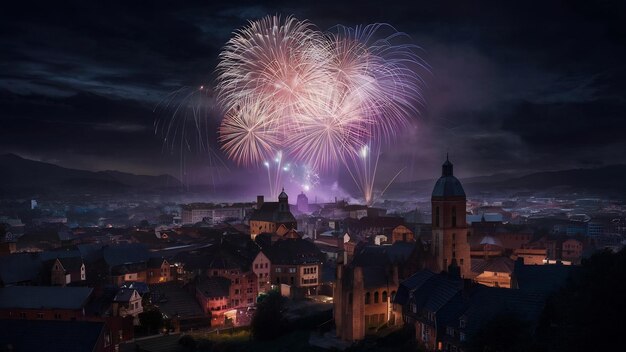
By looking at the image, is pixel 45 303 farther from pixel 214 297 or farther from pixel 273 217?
pixel 273 217

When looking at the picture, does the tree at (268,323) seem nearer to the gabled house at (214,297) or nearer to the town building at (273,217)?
the gabled house at (214,297)

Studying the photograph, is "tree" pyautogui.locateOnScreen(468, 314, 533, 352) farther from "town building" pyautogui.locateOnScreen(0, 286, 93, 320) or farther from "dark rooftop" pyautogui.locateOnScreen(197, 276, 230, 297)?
"town building" pyautogui.locateOnScreen(0, 286, 93, 320)

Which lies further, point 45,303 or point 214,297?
point 214,297

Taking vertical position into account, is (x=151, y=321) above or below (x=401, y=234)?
below

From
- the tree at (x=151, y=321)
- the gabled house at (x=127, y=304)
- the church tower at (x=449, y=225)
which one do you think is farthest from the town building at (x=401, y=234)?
the gabled house at (x=127, y=304)

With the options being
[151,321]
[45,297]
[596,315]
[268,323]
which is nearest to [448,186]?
[268,323]

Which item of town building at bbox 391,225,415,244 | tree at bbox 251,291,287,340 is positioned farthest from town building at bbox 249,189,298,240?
tree at bbox 251,291,287,340
